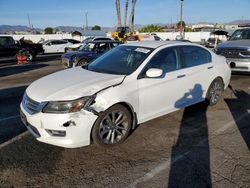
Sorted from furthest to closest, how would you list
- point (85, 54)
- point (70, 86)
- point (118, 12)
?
point (118, 12) → point (85, 54) → point (70, 86)

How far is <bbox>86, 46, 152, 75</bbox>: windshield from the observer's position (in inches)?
169

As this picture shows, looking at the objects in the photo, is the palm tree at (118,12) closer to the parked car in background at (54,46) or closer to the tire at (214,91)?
the parked car in background at (54,46)

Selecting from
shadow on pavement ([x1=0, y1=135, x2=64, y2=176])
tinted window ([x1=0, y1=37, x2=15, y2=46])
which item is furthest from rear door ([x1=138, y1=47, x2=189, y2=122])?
tinted window ([x1=0, y1=37, x2=15, y2=46])

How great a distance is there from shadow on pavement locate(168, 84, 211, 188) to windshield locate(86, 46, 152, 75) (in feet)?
3.84

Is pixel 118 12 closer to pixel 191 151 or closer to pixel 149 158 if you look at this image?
pixel 191 151

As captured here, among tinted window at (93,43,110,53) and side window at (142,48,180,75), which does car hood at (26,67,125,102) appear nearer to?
side window at (142,48,180,75)

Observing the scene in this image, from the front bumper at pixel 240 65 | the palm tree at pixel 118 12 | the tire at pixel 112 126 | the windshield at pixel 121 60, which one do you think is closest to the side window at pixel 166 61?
the windshield at pixel 121 60

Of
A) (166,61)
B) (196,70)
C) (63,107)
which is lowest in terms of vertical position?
(63,107)

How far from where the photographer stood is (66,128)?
3.40 m

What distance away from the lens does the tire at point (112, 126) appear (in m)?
3.64

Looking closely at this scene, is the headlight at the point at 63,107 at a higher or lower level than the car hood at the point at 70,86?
lower

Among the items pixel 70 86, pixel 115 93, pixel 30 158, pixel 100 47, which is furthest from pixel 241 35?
pixel 30 158

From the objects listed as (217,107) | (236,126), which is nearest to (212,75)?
(217,107)

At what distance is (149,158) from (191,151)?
68 cm
